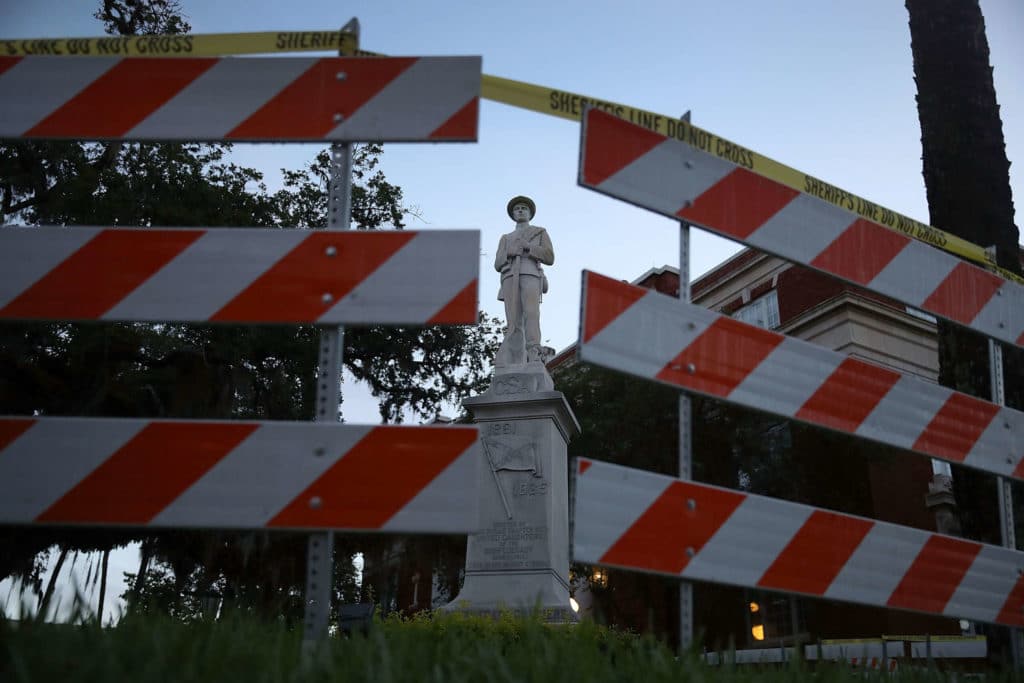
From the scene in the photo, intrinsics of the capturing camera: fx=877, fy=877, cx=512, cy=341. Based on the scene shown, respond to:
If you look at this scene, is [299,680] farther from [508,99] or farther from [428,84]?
[508,99]

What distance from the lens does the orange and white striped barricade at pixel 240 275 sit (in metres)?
3.25

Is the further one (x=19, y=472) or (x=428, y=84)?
(x=428, y=84)

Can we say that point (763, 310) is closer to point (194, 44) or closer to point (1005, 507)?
point (1005, 507)

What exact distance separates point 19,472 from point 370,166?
21.0 meters

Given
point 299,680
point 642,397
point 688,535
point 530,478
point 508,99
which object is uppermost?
point 642,397

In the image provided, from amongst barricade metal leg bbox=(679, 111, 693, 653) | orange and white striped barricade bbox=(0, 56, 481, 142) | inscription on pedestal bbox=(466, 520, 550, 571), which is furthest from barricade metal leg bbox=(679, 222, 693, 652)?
inscription on pedestal bbox=(466, 520, 550, 571)

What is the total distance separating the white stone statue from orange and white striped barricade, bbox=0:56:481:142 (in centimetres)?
984

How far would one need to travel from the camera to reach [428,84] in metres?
3.53

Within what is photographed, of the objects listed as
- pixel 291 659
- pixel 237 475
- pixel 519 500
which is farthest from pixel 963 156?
pixel 519 500

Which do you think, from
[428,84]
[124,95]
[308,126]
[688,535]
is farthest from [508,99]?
[688,535]

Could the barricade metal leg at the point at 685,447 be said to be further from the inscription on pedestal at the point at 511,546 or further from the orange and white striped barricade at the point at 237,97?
the inscription on pedestal at the point at 511,546

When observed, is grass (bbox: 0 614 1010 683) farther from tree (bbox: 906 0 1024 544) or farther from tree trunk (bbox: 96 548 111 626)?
tree (bbox: 906 0 1024 544)

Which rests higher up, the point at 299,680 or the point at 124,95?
the point at 124,95

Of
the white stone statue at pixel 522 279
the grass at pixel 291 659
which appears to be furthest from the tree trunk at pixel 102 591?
the white stone statue at pixel 522 279
